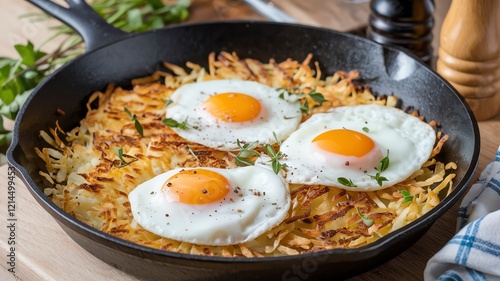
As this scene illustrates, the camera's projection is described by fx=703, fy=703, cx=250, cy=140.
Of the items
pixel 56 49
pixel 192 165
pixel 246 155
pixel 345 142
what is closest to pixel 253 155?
pixel 246 155

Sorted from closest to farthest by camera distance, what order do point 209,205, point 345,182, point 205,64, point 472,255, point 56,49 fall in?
point 472,255, point 209,205, point 345,182, point 205,64, point 56,49

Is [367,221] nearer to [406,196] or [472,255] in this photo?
[406,196]

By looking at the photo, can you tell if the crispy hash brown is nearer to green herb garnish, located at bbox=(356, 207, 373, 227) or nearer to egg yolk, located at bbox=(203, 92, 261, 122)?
green herb garnish, located at bbox=(356, 207, 373, 227)

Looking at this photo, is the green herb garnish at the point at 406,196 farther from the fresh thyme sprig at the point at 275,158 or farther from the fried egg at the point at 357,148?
the fresh thyme sprig at the point at 275,158

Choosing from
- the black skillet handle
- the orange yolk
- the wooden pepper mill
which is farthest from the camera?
the black skillet handle

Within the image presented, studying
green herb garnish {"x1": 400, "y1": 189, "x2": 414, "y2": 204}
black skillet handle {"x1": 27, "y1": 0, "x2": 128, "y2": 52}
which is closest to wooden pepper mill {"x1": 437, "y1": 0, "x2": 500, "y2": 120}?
green herb garnish {"x1": 400, "y1": 189, "x2": 414, "y2": 204}

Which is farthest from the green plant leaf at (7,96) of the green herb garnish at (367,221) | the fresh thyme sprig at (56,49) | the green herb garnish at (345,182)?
the green herb garnish at (367,221)

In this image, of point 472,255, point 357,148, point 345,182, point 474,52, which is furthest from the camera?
point 474,52
